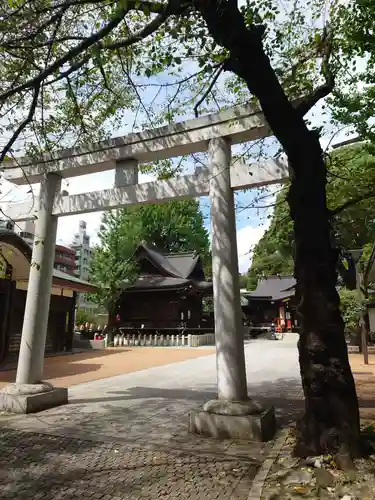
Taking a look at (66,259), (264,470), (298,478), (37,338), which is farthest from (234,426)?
(66,259)

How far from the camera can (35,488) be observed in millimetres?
3469

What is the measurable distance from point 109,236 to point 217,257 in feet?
64.6

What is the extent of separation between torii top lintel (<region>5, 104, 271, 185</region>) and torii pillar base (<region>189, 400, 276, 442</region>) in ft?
13.4

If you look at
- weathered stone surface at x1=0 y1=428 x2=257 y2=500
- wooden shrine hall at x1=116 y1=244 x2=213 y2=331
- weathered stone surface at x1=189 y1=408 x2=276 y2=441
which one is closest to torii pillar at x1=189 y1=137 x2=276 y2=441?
weathered stone surface at x1=189 y1=408 x2=276 y2=441

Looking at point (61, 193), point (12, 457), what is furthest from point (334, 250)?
point (61, 193)

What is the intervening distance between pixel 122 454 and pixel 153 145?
475cm

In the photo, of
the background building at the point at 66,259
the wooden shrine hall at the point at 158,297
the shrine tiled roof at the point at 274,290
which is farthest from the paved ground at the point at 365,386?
the background building at the point at 66,259

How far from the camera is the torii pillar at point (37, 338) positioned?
6.18 meters

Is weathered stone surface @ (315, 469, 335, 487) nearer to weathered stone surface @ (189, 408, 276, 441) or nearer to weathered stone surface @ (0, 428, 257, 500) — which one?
weathered stone surface @ (0, 428, 257, 500)

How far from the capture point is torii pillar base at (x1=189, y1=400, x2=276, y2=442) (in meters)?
4.70

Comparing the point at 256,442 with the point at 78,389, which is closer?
the point at 256,442

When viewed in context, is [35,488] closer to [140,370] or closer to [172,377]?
[172,377]

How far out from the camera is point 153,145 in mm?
6344

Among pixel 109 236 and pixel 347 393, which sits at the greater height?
pixel 109 236
